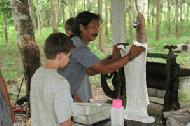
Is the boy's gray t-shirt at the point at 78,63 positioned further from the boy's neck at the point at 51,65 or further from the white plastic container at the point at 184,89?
the white plastic container at the point at 184,89

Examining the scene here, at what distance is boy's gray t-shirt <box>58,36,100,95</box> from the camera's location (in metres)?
3.51

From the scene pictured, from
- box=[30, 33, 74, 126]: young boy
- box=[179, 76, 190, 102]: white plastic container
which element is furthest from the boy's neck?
box=[179, 76, 190, 102]: white plastic container

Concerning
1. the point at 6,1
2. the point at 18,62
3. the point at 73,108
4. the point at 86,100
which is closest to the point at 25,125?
the point at 86,100

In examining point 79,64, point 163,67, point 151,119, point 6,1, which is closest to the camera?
point 79,64

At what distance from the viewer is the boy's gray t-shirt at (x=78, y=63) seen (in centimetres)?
351

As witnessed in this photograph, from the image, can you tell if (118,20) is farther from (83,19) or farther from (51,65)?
(51,65)


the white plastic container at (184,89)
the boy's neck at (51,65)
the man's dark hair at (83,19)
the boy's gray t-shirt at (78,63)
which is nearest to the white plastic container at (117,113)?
the boy's gray t-shirt at (78,63)

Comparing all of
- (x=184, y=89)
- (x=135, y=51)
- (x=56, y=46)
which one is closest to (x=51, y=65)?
(x=56, y=46)

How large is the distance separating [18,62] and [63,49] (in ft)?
43.1

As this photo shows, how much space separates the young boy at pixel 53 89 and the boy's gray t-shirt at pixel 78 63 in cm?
81

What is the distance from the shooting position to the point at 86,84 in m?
4.44

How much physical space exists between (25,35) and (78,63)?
3.26 meters

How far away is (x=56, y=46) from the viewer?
2645 millimetres

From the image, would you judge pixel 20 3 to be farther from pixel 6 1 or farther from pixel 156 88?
pixel 6 1
